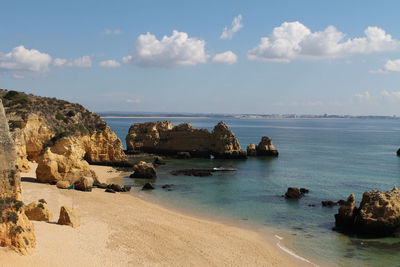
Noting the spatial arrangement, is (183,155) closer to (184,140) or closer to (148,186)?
(184,140)

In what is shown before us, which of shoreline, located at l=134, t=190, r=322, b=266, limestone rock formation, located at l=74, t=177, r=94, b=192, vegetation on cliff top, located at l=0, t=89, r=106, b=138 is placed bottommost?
shoreline, located at l=134, t=190, r=322, b=266

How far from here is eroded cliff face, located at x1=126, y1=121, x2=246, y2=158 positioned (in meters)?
68.8

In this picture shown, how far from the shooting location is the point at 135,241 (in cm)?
2159

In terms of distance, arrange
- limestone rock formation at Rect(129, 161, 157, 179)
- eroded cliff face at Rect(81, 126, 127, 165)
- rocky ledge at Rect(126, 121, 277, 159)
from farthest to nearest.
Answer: rocky ledge at Rect(126, 121, 277, 159)
eroded cliff face at Rect(81, 126, 127, 165)
limestone rock formation at Rect(129, 161, 157, 179)

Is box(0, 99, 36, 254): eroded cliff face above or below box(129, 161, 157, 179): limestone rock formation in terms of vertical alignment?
above

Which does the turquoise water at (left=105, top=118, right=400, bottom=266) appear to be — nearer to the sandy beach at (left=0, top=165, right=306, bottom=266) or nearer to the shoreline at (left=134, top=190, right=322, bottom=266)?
the shoreline at (left=134, top=190, right=322, bottom=266)

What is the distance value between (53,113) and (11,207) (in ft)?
109

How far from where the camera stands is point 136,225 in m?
25.1

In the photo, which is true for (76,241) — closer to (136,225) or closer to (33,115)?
(136,225)

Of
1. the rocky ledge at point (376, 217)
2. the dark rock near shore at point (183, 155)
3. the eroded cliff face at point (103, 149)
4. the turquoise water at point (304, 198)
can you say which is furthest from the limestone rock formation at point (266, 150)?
the rocky ledge at point (376, 217)

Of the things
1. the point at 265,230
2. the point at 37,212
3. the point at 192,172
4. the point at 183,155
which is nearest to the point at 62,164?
the point at 37,212

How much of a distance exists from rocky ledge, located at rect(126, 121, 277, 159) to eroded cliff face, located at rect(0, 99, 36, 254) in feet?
170

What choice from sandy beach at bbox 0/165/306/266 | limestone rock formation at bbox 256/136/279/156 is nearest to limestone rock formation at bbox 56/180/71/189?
sandy beach at bbox 0/165/306/266

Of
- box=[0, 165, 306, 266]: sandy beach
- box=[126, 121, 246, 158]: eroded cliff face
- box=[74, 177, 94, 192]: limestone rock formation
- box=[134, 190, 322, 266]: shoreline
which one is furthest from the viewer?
box=[126, 121, 246, 158]: eroded cliff face
